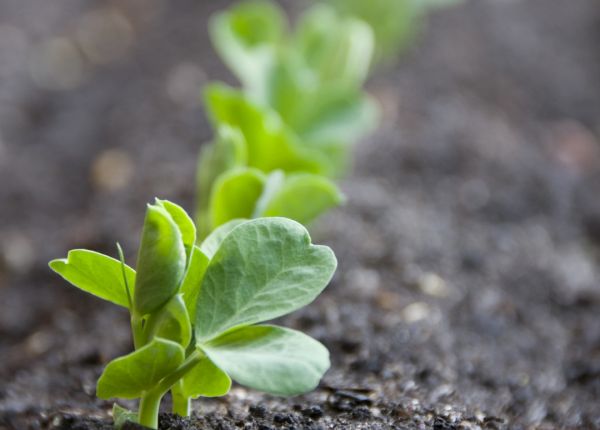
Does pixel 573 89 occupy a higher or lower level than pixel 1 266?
higher

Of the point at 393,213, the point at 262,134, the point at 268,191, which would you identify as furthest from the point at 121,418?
the point at 393,213

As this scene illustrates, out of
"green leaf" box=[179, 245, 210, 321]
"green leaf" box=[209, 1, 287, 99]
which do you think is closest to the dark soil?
"green leaf" box=[179, 245, 210, 321]

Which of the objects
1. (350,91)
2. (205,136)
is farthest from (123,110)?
(350,91)

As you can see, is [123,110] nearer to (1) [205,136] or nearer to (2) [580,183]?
(1) [205,136]

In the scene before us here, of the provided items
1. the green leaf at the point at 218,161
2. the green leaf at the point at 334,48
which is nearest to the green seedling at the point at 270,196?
the green leaf at the point at 218,161

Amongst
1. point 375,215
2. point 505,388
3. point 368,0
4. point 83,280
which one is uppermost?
point 368,0

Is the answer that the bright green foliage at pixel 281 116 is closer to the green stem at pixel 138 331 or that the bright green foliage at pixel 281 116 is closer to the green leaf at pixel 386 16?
the green stem at pixel 138 331

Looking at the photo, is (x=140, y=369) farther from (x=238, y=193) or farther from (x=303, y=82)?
(x=303, y=82)

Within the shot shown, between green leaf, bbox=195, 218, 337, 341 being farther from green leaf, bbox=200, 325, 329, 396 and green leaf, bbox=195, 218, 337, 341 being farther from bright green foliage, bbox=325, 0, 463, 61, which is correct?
bright green foliage, bbox=325, 0, 463, 61
